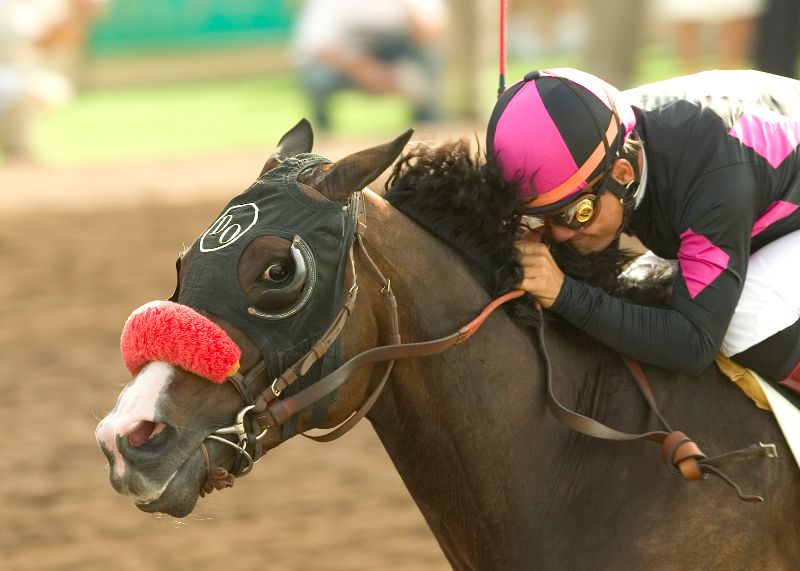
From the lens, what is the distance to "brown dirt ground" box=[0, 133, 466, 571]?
5.25 m

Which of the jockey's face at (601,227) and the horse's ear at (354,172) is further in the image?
the jockey's face at (601,227)

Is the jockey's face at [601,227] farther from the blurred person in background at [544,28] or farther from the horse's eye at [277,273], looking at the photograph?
the blurred person in background at [544,28]

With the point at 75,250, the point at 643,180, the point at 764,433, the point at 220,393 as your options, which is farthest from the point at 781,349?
the point at 75,250

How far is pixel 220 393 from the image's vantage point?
282 centimetres

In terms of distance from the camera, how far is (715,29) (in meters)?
21.6

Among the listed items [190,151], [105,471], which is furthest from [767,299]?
[190,151]

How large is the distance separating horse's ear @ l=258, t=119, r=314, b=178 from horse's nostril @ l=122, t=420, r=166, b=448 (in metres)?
0.77

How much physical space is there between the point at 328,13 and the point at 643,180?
14.5m

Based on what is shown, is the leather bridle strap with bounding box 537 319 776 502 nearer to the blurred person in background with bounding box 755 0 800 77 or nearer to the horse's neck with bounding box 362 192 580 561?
the horse's neck with bounding box 362 192 580 561

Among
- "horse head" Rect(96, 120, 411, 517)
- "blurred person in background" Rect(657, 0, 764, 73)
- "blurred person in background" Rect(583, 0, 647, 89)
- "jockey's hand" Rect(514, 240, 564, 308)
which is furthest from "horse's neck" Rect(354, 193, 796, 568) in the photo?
"blurred person in background" Rect(657, 0, 764, 73)

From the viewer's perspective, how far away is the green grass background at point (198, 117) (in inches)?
624

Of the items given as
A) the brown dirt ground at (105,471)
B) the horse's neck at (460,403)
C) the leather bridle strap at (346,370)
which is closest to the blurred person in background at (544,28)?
the brown dirt ground at (105,471)

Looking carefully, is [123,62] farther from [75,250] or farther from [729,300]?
[729,300]

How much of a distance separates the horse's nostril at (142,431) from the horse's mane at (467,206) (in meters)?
0.90
